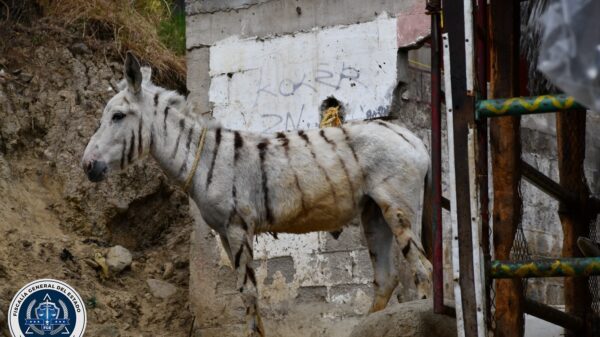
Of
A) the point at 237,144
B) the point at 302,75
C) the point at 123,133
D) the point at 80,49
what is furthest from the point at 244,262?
the point at 80,49

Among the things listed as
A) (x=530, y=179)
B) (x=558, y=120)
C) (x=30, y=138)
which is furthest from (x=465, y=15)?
(x=30, y=138)

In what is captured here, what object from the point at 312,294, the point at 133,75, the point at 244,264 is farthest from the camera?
the point at 312,294

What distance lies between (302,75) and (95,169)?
2.47 meters

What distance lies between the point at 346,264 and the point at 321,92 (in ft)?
4.81

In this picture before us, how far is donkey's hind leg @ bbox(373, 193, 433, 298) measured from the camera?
735cm

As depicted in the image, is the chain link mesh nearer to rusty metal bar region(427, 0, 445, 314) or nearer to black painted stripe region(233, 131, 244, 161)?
rusty metal bar region(427, 0, 445, 314)

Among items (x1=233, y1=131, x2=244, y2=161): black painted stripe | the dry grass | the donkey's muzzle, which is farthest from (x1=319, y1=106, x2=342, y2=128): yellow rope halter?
the dry grass

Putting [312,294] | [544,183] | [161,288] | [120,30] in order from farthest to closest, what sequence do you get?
[120,30] < [161,288] < [312,294] < [544,183]

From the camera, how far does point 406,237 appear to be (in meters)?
7.34

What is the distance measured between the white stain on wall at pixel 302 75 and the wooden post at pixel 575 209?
350cm

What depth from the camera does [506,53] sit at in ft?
13.7

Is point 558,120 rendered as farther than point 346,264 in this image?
No

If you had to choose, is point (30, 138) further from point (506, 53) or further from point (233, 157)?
point (506, 53)

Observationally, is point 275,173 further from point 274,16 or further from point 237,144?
point 274,16
